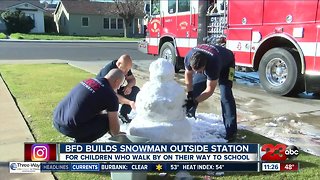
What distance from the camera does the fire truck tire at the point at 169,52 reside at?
37.6ft

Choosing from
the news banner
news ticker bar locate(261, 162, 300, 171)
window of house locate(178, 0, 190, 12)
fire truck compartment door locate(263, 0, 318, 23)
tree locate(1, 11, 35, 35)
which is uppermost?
tree locate(1, 11, 35, 35)

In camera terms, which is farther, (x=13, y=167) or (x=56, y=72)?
(x=56, y=72)

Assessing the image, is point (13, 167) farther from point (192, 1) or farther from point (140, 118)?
point (192, 1)

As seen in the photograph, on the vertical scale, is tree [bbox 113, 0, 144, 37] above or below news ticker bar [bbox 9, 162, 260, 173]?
above

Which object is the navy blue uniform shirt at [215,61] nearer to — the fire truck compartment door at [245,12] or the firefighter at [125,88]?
the firefighter at [125,88]

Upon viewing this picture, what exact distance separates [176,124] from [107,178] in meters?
0.85

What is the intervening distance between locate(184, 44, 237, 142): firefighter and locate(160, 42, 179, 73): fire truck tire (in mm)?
6288

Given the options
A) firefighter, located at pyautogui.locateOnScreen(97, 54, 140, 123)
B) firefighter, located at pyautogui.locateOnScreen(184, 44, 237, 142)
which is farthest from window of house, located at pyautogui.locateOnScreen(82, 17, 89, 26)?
firefighter, located at pyautogui.locateOnScreen(184, 44, 237, 142)

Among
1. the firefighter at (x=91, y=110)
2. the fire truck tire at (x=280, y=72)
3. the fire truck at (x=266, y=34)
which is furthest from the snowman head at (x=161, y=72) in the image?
the fire truck tire at (x=280, y=72)

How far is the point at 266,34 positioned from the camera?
8086mm

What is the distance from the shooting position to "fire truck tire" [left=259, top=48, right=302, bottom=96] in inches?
305

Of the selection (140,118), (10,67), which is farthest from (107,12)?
(140,118)

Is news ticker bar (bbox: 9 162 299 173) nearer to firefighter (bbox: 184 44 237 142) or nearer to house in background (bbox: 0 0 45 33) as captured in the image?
firefighter (bbox: 184 44 237 142)

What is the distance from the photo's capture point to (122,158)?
320 cm
